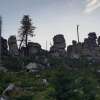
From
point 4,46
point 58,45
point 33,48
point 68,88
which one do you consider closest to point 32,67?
point 33,48

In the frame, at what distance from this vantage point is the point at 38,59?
6250 cm

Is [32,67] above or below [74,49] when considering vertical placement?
below

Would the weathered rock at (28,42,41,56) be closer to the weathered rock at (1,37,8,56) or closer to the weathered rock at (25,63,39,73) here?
the weathered rock at (1,37,8,56)

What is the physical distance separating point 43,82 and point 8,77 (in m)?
5.19

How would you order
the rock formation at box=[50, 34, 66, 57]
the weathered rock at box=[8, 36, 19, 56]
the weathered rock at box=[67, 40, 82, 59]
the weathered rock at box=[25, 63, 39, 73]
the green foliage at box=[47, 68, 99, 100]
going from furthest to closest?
1. the rock formation at box=[50, 34, 66, 57]
2. the weathered rock at box=[67, 40, 82, 59]
3. the weathered rock at box=[8, 36, 19, 56]
4. the weathered rock at box=[25, 63, 39, 73]
5. the green foliage at box=[47, 68, 99, 100]

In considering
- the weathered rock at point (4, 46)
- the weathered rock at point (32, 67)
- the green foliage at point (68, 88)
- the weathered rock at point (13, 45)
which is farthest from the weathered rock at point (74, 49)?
the green foliage at point (68, 88)

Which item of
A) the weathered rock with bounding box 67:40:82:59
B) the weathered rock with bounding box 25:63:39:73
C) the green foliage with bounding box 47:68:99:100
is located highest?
the weathered rock with bounding box 67:40:82:59

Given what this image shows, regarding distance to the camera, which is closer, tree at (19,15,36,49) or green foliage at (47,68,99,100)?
green foliage at (47,68,99,100)

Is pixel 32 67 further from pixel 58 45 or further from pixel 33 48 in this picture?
pixel 58 45

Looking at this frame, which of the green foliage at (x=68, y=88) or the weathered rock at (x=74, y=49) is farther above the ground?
the weathered rock at (x=74, y=49)

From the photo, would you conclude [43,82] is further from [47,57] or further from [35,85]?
[47,57]

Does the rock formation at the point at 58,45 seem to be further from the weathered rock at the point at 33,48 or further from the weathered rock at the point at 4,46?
the weathered rock at the point at 4,46

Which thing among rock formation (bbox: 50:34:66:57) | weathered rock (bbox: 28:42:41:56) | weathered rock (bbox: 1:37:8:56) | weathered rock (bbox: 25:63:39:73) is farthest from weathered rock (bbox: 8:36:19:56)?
weathered rock (bbox: 25:63:39:73)

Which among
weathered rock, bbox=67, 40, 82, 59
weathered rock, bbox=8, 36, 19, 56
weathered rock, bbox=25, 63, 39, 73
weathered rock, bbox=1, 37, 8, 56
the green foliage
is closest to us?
the green foliage
